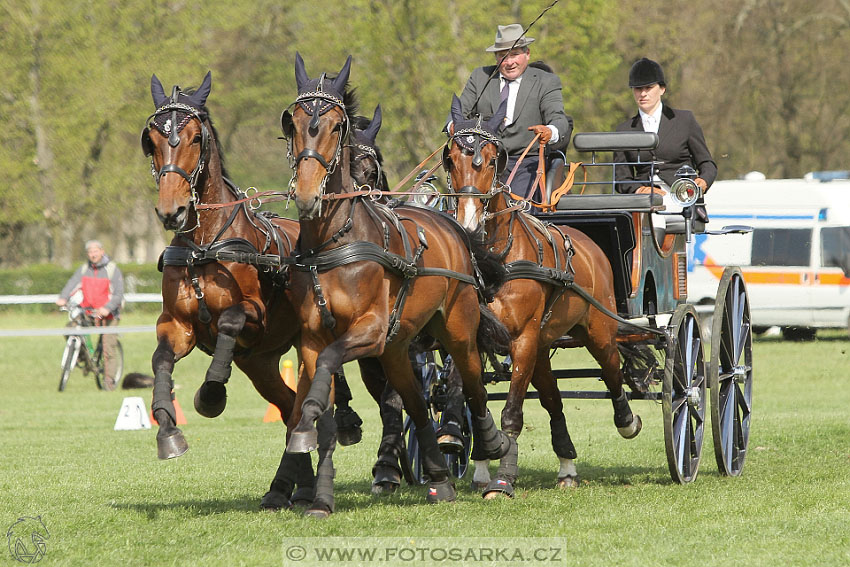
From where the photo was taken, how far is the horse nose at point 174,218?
6.18 m

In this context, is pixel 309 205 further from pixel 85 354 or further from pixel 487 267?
pixel 85 354

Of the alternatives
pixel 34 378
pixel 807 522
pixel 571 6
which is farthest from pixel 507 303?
pixel 571 6

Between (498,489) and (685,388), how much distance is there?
Answer: 5.77ft

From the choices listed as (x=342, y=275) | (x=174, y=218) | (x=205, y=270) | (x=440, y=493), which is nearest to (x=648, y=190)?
(x=440, y=493)

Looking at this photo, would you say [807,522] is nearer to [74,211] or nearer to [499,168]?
[499,168]

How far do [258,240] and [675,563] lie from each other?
3.02 meters

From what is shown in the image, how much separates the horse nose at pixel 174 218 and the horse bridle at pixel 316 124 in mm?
614

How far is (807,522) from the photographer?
622cm

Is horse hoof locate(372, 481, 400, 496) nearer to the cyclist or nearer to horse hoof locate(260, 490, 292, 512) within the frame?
horse hoof locate(260, 490, 292, 512)

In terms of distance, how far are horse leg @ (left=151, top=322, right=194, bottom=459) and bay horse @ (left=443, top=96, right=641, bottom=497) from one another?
5.89ft

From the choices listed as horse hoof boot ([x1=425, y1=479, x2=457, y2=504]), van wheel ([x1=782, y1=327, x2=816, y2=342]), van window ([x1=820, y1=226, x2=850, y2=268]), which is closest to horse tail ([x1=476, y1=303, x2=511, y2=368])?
horse hoof boot ([x1=425, y1=479, x2=457, y2=504])

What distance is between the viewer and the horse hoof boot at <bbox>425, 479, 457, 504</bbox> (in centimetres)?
702

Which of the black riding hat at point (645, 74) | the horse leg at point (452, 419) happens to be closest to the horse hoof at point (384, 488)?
the horse leg at point (452, 419)

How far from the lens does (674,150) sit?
370 inches
